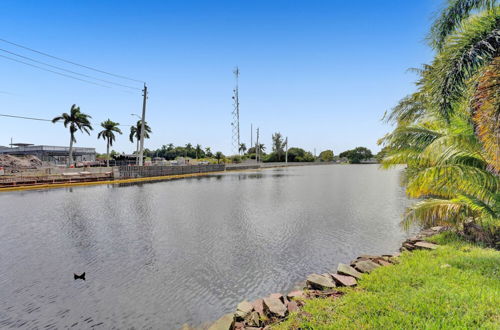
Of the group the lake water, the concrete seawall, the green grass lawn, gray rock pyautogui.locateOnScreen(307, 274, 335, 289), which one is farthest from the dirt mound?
the green grass lawn

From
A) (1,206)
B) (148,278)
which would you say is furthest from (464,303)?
(1,206)

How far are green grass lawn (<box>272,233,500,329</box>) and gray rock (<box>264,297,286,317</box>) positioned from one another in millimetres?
232

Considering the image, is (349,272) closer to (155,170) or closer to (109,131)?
(155,170)

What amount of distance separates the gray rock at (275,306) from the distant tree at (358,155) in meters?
163

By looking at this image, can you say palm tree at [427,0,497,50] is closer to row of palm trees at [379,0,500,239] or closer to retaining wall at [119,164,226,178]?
row of palm trees at [379,0,500,239]

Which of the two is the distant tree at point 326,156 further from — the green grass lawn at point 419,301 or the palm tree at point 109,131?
the green grass lawn at point 419,301

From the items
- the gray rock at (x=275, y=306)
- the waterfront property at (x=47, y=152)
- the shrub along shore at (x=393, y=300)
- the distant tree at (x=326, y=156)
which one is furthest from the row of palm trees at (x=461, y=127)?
the distant tree at (x=326, y=156)

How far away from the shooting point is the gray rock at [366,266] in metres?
6.38

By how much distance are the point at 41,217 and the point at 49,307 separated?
11.0 metres

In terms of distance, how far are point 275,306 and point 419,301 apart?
2.46 m

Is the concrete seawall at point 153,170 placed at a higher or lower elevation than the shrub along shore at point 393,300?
higher

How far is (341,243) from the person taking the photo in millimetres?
9883

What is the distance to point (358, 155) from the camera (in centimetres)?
15812

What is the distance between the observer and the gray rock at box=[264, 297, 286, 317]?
183 inches
